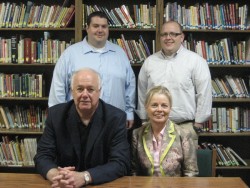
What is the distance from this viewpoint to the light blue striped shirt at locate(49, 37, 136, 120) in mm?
3174

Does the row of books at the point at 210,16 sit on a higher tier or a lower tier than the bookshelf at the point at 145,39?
higher

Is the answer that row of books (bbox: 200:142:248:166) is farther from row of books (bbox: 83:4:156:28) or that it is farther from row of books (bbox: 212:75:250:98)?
row of books (bbox: 83:4:156:28)

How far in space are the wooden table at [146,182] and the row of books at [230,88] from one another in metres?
1.94

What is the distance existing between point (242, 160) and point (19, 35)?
2835 mm

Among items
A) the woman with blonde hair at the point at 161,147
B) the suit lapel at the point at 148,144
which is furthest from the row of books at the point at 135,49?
the suit lapel at the point at 148,144

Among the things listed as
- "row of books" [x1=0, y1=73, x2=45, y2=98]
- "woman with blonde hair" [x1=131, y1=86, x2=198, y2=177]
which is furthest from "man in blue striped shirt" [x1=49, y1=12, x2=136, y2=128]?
"woman with blonde hair" [x1=131, y1=86, x2=198, y2=177]

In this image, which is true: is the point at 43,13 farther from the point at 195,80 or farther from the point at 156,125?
the point at 156,125

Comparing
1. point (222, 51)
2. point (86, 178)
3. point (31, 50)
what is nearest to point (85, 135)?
point (86, 178)

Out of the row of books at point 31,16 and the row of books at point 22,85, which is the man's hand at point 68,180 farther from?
the row of books at point 31,16

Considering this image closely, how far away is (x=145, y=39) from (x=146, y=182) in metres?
2.38

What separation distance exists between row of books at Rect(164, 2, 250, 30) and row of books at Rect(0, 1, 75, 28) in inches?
44.4

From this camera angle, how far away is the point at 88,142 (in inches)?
78.7

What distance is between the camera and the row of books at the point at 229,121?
3.74m

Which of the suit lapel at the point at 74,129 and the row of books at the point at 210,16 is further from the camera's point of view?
the row of books at the point at 210,16
